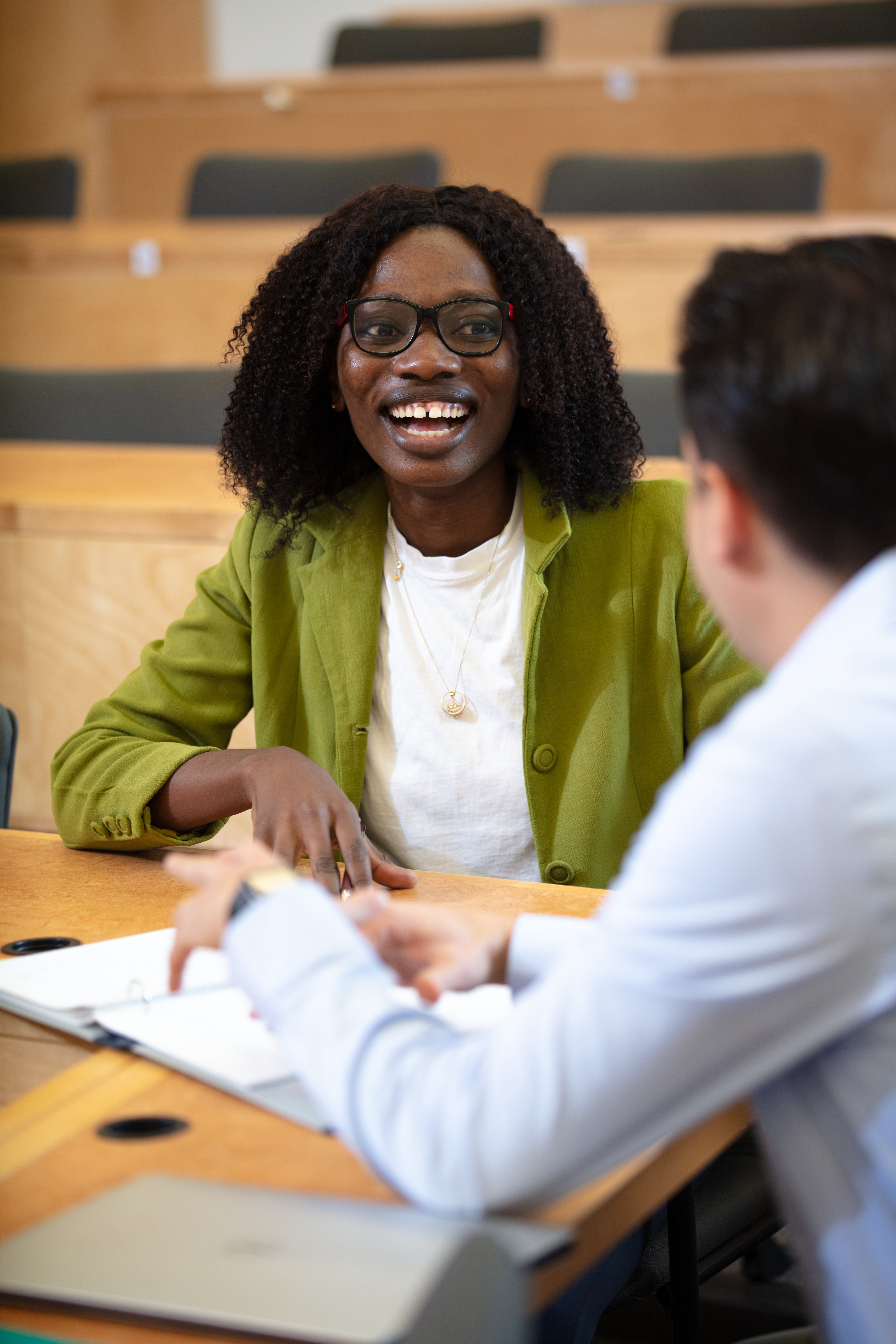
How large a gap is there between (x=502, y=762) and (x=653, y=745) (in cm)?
16

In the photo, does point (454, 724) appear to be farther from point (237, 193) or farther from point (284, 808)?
point (237, 193)

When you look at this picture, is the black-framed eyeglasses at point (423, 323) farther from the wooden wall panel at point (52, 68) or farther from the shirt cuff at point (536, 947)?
the wooden wall panel at point (52, 68)

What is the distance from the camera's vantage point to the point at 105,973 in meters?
1.01

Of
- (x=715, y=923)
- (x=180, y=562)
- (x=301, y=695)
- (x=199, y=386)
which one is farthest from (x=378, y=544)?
(x=199, y=386)

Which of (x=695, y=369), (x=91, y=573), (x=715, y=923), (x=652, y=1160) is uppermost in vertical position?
(x=695, y=369)

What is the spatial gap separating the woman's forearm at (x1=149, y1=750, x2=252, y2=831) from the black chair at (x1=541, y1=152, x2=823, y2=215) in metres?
2.83

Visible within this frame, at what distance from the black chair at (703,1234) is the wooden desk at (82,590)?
1.10 m

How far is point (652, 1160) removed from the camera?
0.76m

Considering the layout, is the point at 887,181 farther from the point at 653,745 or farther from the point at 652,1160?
the point at 652,1160

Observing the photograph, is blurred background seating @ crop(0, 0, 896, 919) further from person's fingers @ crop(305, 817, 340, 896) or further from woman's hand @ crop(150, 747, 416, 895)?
person's fingers @ crop(305, 817, 340, 896)

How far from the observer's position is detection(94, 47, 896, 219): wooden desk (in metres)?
4.22

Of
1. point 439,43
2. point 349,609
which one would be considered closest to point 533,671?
point 349,609

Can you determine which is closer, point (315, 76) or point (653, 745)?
point (653, 745)

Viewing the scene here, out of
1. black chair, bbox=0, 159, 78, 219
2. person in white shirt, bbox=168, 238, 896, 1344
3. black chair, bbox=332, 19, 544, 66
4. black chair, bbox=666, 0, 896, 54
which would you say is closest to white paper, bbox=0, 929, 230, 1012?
person in white shirt, bbox=168, 238, 896, 1344
